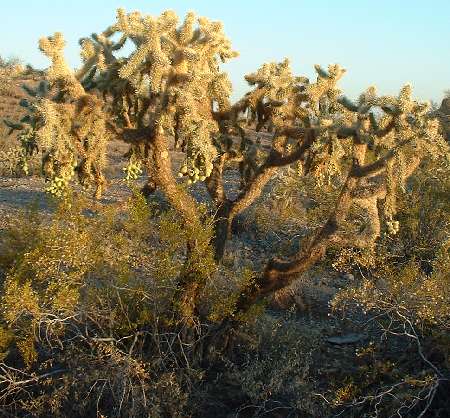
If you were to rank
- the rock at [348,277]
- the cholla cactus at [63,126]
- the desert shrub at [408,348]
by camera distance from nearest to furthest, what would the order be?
the cholla cactus at [63,126] < the desert shrub at [408,348] < the rock at [348,277]

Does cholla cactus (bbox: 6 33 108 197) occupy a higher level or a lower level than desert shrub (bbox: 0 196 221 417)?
higher

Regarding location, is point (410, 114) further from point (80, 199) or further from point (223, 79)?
point (80, 199)

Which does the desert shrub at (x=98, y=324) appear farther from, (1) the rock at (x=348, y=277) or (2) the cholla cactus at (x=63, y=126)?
(1) the rock at (x=348, y=277)

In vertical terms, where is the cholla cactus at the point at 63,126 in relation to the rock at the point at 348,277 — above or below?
above

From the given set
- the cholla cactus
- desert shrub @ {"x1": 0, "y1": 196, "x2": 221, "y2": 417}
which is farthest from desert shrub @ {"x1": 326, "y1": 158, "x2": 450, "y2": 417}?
the cholla cactus

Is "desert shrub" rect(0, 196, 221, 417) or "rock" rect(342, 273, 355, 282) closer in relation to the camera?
"desert shrub" rect(0, 196, 221, 417)

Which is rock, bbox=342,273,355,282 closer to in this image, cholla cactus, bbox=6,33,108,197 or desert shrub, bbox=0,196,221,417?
desert shrub, bbox=0,196,221,417

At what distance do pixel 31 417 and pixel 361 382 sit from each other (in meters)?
2.86

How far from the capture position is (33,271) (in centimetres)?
625

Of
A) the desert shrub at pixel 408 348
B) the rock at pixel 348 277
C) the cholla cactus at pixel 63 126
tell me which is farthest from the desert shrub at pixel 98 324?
the rock at pixel 348 277

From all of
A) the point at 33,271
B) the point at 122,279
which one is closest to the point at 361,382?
the point at 122,279

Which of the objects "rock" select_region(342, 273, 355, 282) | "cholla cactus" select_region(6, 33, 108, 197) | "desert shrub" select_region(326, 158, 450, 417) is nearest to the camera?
"cholla cactus" select_region(6, 33, 108, 197)

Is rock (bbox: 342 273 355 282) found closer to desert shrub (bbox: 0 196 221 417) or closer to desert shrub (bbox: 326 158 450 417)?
desert shrub (bbox: 326 158 450 417)

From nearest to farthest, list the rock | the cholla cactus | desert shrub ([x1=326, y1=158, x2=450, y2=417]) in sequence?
the cholla cactus → desert shrub ([x1=326, y1=158, x2=450, y2=417]) → the rock
